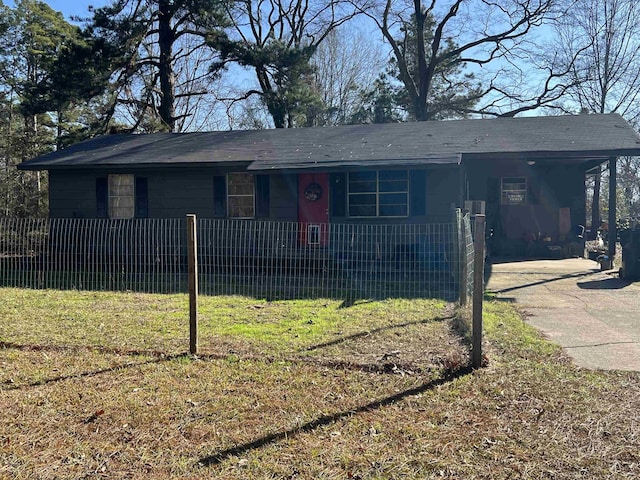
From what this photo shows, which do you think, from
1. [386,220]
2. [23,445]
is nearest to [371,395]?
[23,445]

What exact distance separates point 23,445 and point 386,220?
32.4ft

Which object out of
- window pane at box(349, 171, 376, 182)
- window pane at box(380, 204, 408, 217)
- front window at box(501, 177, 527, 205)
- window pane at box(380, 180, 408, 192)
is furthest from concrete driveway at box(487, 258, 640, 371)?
window pane at box(349, 171, 376, 182)

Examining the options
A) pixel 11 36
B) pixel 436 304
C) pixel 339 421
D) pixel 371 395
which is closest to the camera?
pixel 339 421

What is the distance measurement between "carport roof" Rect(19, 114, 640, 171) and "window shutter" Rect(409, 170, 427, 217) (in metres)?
0.54

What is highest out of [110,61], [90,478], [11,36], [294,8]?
[294,8]

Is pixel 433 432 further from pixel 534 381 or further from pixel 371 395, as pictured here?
pixel 534 381

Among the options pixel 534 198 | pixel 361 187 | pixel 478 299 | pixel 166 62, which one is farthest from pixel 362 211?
pixel 166 62

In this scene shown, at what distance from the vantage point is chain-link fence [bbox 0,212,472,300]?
9.30 metres

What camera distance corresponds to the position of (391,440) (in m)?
3.12

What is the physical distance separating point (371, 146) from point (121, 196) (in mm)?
6549

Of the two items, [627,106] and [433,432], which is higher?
[627,106]

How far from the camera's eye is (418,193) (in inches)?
472

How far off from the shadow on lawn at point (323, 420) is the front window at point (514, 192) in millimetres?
11939

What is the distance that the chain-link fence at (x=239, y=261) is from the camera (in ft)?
30.5
